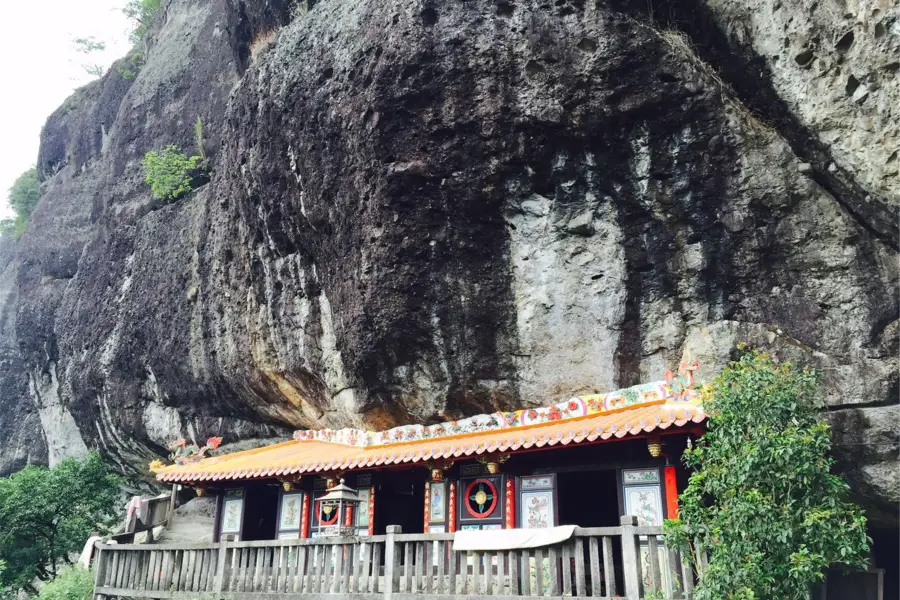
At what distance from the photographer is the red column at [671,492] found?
9.18 meters

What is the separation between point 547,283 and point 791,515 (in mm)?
5156

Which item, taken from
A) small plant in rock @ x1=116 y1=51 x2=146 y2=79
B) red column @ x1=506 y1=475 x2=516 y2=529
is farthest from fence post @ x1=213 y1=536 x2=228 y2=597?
small plant in rock @ x1=116 y1=51 x2=146 y2=79

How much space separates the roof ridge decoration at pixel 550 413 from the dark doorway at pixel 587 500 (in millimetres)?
2469

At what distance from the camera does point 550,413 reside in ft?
35.0

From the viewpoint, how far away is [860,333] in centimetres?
915

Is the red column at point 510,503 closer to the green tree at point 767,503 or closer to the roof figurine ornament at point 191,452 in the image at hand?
the green tree at point 767,503

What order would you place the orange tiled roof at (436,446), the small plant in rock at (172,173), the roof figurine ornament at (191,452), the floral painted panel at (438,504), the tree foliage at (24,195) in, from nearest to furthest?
the orange tiled roof at (436,446)
the floral painted panel at (438,504)
the roof figurine ornament at (191,452)
the small plant in rock at (172,173)
the tree foliage at (24,195)

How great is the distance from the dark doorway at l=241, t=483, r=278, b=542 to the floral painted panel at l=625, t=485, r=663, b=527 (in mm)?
6964

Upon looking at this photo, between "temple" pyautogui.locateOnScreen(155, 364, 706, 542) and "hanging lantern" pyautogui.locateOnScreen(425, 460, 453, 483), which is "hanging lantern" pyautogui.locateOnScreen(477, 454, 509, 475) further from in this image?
"hanging lantern" pyautogui.locateOnScreen(425, 460, 453, 483)

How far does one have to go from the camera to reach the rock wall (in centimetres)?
944

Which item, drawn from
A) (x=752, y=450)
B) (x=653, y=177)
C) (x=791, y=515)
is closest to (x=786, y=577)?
(x=791, y=515)

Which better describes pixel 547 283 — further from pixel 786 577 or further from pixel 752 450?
pixel 786 577

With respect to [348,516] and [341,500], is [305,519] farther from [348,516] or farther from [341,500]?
[341,500]

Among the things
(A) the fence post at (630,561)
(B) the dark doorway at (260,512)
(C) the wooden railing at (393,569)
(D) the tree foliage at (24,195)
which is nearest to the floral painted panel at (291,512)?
(B) the dark doorway at (260,512)
